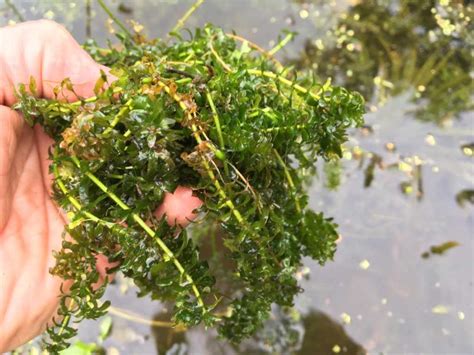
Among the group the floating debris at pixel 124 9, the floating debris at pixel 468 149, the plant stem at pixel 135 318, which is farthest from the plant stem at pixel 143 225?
the floating debris at pixel 468 149

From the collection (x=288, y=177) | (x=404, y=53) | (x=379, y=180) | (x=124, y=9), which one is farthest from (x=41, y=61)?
(x=404, y=53)

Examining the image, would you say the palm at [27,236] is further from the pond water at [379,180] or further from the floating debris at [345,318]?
the floating debris at [345,318]

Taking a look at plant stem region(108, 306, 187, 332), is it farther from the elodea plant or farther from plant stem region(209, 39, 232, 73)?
plant stem region(209, 39, 232, 73)

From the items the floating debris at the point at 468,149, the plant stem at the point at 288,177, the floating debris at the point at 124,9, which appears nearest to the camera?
the plant stem at the point at 288,177

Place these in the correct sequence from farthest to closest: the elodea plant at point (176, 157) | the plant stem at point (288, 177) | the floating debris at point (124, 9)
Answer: the floating debris at point (124, 9) < the plant stem at point (288, 177) < the elodea plant at point (176, 157)

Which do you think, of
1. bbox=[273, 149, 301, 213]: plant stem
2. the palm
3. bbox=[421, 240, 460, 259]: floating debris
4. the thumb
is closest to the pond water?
bbox=[421, 240, 460, 259]: floating debris

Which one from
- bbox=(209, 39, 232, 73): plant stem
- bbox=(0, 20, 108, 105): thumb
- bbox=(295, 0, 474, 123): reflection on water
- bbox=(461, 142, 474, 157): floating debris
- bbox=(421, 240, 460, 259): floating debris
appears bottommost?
bbox=(0, 20, 108, 105): thumb

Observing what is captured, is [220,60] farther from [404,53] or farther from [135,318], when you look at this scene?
[404,53]

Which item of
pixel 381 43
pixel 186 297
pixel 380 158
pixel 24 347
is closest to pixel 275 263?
pixel 186 297
